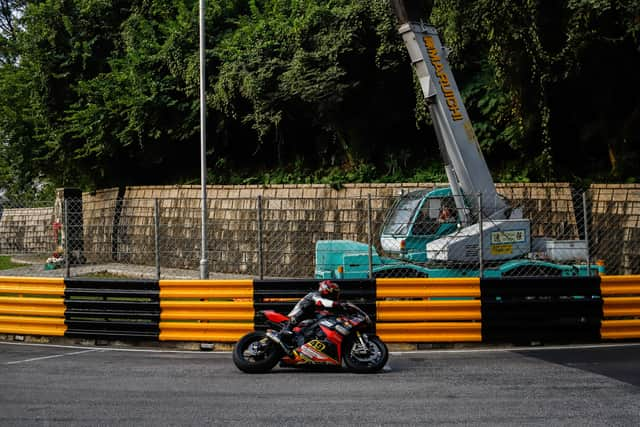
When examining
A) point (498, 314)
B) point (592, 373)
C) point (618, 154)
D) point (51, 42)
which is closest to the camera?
point (592, 373)

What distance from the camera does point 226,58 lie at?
2492 centimetres

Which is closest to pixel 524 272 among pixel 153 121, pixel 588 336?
pixel 588 336

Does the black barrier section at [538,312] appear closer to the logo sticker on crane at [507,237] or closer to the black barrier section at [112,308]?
the logo sticker on crane at [507,237]

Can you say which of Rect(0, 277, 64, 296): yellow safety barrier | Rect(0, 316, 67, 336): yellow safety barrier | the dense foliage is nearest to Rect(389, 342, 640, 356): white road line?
Rect(0, 316, 67, 336): yellow safety barrier

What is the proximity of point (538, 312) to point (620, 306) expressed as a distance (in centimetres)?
127

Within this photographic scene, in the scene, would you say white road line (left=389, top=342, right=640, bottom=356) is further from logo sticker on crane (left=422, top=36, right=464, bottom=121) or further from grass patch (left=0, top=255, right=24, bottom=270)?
grass patch (left=0, top=255, right=24, bottom=270)

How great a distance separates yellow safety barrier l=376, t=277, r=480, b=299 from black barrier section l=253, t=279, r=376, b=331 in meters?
0.19

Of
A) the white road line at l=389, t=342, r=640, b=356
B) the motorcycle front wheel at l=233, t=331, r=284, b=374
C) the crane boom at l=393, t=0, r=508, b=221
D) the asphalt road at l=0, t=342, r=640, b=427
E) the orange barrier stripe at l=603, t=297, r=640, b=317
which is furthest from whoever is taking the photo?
the crane boom at l=393, t=0, r=508, b=221

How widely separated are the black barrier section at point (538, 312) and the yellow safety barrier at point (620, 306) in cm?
10

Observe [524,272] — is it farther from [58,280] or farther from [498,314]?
[58,280]

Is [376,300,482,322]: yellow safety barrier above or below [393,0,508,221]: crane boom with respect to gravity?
below

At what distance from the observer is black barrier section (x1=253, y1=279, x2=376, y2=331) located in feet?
36.4

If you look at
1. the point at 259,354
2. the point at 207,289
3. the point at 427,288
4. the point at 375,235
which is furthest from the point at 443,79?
the point at 259,354

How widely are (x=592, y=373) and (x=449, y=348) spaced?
2.76 meters
